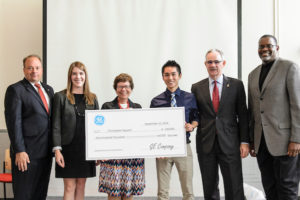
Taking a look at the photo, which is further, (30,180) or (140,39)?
(140,39)

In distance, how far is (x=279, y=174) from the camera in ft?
8.42

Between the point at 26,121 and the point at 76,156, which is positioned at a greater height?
the point at 26,121

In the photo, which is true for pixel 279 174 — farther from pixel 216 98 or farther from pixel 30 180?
pixel 30 180

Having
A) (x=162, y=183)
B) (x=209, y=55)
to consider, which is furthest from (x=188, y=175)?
(x=209, y=55)

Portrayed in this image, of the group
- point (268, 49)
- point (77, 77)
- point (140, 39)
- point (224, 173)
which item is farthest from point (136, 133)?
point (140, 39)

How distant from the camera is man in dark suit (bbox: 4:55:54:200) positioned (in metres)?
2.53

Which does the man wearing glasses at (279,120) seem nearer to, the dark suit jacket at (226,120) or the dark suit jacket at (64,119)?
the dark suit jacket at (226,120)

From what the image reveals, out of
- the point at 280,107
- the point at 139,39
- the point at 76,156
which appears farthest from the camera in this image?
the point at 139,39

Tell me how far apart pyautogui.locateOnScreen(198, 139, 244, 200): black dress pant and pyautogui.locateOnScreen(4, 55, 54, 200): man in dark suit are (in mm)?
1529

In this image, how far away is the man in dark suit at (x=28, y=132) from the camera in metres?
2.53

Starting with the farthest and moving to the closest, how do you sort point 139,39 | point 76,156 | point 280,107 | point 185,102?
1. point 139,39
2. point 185,102
3. point 76,156
4. point 280,107

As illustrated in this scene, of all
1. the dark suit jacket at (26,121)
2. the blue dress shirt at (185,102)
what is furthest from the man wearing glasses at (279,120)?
the dark suit jacket at (26,121)

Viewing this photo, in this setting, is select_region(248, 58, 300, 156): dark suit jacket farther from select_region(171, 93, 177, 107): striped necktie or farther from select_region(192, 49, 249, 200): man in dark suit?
select_region(171, 93, 177, 107): striped necktie

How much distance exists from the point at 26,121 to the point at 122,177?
40.8 inches
